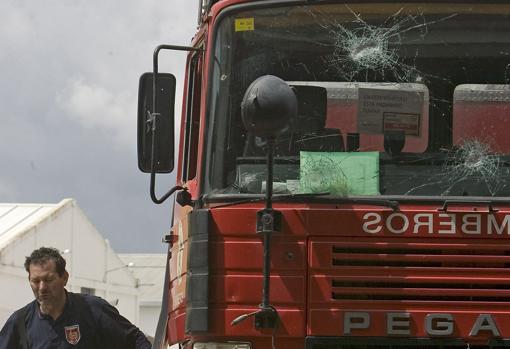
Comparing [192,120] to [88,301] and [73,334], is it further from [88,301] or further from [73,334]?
[73,334]

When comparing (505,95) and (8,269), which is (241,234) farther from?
(8,269)

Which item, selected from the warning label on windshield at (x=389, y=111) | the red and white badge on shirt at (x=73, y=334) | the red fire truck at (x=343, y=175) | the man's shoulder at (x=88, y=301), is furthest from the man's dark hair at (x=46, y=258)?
the warning label on windshield at (x=389, y=111)

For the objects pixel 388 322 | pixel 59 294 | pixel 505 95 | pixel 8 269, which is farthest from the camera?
pixel 8 269

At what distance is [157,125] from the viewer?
6828 mm

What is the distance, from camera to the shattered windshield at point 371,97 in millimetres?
6371

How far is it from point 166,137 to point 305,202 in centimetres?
103

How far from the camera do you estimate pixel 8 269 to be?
30844 millimetres

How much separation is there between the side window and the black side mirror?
19cm

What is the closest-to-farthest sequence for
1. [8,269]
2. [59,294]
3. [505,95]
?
[505,95] → [59,294] → [8,269]

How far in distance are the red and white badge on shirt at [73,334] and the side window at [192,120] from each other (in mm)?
1139

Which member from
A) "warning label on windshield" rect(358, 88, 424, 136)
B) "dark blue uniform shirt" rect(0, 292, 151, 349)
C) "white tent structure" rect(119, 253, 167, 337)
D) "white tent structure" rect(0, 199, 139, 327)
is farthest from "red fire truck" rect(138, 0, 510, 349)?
"white tent structure" rect(119, 253, 167, 337)

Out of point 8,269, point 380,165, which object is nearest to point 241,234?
point 380,165

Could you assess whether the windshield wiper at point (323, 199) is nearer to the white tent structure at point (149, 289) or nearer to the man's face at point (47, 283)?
the man's face at point (47, 283)

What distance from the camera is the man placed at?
24.1 ft
